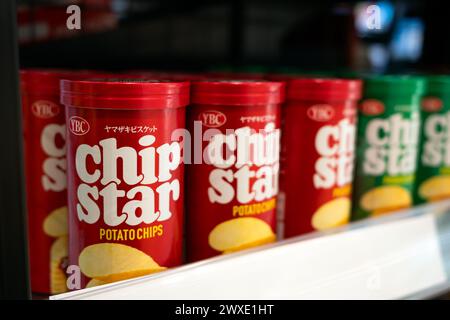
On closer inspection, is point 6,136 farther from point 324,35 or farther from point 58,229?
point 324,35

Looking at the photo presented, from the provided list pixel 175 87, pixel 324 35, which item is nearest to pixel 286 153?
pixel 175 87

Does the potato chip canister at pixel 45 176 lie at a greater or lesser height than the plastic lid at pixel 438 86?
lesser

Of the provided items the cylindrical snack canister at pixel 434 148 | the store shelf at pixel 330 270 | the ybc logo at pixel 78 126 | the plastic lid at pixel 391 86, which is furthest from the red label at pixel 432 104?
the ybc logo at pixel 78 126

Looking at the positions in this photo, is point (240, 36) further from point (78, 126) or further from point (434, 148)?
point (78, 126)

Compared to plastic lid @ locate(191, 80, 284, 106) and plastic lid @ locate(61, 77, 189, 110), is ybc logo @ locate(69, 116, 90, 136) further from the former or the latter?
plastic lid @ locate(191, 80, 284, 106)

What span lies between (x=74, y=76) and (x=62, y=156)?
138 millimetres

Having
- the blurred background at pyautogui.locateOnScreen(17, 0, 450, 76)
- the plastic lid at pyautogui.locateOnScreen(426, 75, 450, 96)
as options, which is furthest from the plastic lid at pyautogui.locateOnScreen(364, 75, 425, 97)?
the blurred background at pyautogui.locateOnScreen(17, 0, 450, 76)

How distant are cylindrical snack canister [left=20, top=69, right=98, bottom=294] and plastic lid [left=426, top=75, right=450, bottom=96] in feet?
Answer: 2.64

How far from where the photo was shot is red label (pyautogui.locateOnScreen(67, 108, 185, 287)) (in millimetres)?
675

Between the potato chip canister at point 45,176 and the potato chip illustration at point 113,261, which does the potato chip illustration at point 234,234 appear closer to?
the potato chip illustration at point 113,261

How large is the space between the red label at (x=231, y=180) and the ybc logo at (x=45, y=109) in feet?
0.69

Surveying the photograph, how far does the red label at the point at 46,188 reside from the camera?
77 cm

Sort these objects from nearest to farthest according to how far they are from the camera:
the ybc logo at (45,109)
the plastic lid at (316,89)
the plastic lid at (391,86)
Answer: the ybc logo at (45,109), the plastic lid at (316,89), the plastic lid at (391,86)

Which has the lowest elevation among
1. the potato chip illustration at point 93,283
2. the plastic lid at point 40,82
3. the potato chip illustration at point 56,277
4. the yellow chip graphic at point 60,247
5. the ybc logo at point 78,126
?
the potato chip illustration at point 56,277
